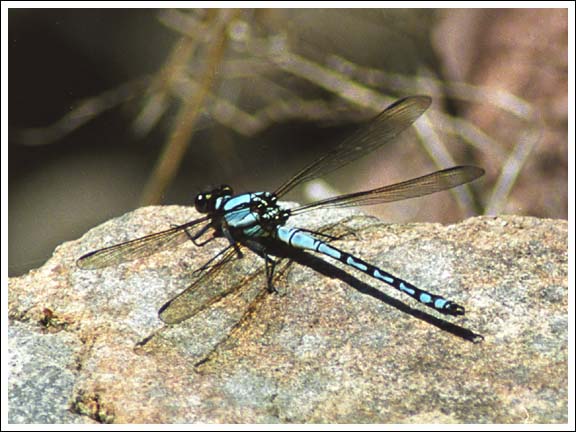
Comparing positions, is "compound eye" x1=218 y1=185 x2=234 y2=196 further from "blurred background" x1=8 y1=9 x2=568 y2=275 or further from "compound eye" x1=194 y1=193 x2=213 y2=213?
"blurred background" x1=8 y1=9 x2=568 y2=275

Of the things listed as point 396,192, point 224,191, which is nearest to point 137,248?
point 224,191

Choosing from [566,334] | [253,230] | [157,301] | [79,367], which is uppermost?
[253,230]

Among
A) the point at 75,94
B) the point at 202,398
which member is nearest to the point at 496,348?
the point at 202,398

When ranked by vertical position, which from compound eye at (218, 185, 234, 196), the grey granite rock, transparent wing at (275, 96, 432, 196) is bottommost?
the grey granite rock

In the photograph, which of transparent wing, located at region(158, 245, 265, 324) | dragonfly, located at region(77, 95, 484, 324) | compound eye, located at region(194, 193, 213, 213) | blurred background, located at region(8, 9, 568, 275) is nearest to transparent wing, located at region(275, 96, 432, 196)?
dragonfly, located at region(77, 95, 484, 324)

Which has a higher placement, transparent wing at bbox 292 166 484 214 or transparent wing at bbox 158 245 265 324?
transparent wing at bbox 292 166 484 214

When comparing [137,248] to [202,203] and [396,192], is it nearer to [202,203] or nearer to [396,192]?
[202,203]

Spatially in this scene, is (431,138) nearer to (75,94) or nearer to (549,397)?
(75,94)
